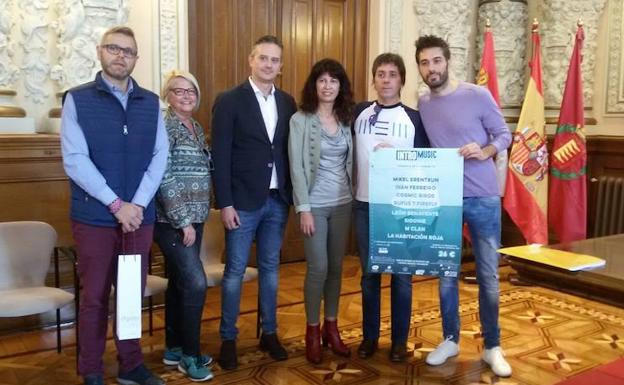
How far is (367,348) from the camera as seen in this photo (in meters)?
3.07

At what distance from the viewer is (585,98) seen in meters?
5.18

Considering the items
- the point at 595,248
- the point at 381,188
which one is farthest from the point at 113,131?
the point at 595,248

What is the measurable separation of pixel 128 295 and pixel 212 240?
42.5 inches

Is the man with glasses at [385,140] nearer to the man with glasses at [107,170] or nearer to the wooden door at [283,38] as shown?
the man with glasses at [107,170]

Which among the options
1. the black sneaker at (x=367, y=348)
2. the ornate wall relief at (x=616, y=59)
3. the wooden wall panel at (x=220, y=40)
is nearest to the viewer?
the black sneaker at (x=367, y=348)

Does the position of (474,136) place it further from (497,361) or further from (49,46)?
(49,46)

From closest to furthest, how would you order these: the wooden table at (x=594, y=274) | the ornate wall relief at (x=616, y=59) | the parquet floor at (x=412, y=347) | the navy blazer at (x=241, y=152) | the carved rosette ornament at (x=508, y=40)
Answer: the wooden table at (x=594, y=274), the navy blazer at (x=241, y=152), the parquet floor at (x=412, y=347), the ornate wall relief at (x=616, y=59), the carved rosette ornament at (x=508, y=40)

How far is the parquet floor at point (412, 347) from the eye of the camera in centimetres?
284

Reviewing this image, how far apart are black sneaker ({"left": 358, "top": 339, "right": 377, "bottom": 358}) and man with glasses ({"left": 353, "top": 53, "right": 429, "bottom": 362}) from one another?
0.33ft

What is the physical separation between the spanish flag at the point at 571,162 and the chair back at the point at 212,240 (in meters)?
2.67

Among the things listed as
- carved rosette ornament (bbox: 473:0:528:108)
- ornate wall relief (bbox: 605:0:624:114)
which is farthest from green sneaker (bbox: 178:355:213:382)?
ornate wall relief (bbox: 605:0:624:114)

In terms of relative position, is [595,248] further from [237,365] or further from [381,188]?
[237,365]

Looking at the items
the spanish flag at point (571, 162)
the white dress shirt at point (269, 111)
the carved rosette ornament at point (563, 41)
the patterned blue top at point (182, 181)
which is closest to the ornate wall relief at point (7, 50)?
the patterned blue top at point (182, 181)

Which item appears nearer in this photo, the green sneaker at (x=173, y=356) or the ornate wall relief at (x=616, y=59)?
the green sneaker at (x=173, y=356)
